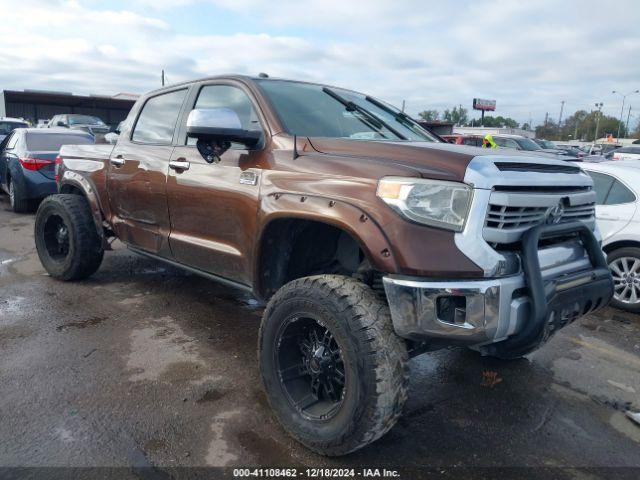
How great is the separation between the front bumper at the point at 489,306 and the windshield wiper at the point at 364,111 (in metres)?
1.47

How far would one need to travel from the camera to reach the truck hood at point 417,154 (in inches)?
98.0

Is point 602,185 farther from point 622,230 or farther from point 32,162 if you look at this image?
point 32,162

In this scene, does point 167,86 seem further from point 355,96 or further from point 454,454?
point 454,454

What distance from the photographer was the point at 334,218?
265cm

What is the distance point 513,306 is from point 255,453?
4.83 ft

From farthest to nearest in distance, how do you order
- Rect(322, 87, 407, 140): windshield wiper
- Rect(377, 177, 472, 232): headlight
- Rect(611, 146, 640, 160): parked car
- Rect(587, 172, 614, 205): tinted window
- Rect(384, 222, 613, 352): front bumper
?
Rect(611, 146, 640, 160): parked car, Rect(587, 172, 614, 205): tinted window, Rect(322, 87, 407, 140): windshield wiper, Rect(377, 177, 472, 232): headlight, Rect(384, 222, 613, 352): front bumper

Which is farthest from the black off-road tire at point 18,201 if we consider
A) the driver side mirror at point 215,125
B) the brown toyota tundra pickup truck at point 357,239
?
the driver side mirror at point 215,125

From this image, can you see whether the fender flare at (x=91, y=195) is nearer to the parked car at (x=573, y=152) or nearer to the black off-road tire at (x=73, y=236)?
the black off-road tire at (x=73, y=236)

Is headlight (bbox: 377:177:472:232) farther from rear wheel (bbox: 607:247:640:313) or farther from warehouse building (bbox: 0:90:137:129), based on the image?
warehouse building (bbox: 0:90:137:129)

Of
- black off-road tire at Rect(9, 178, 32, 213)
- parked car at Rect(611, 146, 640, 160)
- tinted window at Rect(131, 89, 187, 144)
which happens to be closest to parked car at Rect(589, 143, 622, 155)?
parked car at Rect(611, 146, 640, 160)

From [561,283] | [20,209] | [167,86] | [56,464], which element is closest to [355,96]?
[167,86]

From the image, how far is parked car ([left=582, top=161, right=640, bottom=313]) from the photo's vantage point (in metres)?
5.34

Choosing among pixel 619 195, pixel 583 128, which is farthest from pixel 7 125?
pixel 583 128

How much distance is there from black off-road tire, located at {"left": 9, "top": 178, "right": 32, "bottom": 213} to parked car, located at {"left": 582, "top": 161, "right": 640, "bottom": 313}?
897 centimetres
